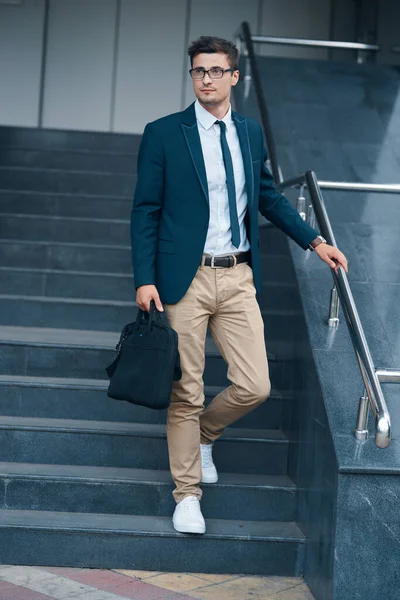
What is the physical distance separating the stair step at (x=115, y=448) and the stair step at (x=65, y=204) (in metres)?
3.02

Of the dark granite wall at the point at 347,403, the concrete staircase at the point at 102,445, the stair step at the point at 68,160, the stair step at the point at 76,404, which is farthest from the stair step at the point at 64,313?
the stair step at the point at 68,160

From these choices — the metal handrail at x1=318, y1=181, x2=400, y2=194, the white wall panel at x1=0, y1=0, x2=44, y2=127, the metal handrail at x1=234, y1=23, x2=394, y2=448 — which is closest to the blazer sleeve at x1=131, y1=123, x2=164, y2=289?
the metal handrail at x1=234, y1=23, x2=394, y2=448

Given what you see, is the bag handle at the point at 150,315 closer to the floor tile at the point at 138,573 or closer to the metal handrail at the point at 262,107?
the floor tile at the point at 138,573

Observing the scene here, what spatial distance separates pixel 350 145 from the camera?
7309 mm

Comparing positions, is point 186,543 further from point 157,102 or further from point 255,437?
point 157,102

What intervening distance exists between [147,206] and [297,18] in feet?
23.9

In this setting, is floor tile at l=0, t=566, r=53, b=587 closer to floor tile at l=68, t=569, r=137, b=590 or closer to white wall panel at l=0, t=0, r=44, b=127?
floor tile at l=68, t=569, r=137, b=590

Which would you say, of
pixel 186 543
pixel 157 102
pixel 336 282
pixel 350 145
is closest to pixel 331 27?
pixel 157 102

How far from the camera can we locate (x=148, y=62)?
9.84m

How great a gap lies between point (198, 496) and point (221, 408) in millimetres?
395

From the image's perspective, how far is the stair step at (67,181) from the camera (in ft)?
24.1

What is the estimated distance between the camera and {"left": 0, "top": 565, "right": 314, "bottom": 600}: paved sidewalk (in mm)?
3391

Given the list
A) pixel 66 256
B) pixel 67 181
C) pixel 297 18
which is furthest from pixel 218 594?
pixel 297 18

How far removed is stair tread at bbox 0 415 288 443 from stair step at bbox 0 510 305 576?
52 centimetres
